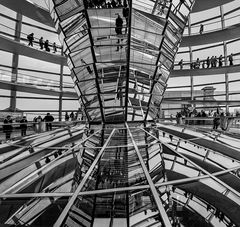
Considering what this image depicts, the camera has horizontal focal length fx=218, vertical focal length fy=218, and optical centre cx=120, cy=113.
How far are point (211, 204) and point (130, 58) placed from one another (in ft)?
22.6

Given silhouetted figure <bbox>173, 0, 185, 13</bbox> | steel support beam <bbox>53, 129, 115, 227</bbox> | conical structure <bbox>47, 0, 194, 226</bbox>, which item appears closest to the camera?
steel support beam <bbox>53, 129, 115, 227</bbox>

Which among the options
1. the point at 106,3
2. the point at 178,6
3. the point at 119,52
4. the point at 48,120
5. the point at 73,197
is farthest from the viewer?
the point at 48,120

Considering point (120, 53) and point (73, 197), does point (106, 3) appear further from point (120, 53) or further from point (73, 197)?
point (73, 197)

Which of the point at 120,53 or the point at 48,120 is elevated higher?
the point at 120,53

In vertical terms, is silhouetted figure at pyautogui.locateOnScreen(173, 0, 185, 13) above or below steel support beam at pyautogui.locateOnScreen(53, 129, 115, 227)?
above

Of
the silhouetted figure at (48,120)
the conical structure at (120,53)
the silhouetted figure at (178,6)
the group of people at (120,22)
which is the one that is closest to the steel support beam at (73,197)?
the conical structure at (120,53)

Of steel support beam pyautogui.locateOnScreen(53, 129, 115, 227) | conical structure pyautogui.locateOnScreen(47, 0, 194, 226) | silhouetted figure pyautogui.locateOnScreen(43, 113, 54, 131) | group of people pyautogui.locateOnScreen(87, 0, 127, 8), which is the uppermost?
group of people pyautogui.locateOnScreen(87, 0, 127, 8)

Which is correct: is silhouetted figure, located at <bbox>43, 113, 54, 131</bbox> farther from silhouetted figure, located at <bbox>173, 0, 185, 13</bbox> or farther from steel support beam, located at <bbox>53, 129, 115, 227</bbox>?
silhouetted figure, located at <bbox>173, 0, 185, 13</bbox>

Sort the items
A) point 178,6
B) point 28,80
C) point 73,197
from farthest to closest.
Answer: point 28,80 → point 178,6 → point 73,197

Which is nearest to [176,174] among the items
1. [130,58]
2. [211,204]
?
[211,204]

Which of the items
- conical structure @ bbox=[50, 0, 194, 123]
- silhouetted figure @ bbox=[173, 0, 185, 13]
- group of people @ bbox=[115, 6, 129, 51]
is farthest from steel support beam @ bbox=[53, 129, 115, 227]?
silhouetted figure @ bbox=[173, 0, 185, 13]

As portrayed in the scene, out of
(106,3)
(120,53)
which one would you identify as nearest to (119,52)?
(120,53)

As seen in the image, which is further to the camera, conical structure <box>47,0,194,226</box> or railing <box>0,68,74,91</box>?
railing <box>0,68,74,91</box>

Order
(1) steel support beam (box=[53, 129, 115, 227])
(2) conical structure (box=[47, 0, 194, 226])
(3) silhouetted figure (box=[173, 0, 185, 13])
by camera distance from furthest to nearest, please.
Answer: (3) silhouetted figure (box=[173, 0, 185, 13])
(2) conical structure (box=[47, 0, 194, 226])
(1) steel support beam (box=[53, 129, 115, 227])
